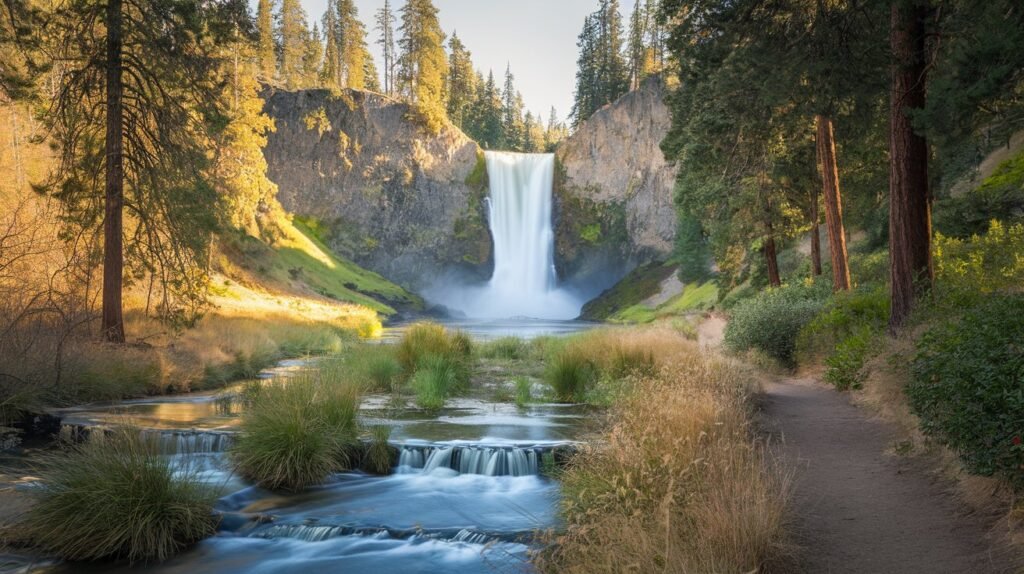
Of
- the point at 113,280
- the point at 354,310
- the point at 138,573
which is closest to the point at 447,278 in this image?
the point at 354,310

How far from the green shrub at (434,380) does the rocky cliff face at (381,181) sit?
2218 inches

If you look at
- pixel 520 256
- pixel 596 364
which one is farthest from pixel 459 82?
pixel 596 364

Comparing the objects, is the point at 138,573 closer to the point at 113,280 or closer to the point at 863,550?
the point at 863,550

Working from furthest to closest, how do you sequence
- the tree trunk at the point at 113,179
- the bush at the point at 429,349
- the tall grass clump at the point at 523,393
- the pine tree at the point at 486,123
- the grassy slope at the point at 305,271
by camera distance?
the pine tree at the point at 486,123 < the grassy slope at the point at 305,271 < the bush at the point at 429,349 < the tree trunk at the point at 113,179 < the tall grass clump at the point at 523,393

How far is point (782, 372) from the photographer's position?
1670 cm

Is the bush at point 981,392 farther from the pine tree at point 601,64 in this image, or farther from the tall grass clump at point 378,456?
the pine tree at point 601,64

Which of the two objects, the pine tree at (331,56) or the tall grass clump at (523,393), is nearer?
the tall grass clump at (523,393)

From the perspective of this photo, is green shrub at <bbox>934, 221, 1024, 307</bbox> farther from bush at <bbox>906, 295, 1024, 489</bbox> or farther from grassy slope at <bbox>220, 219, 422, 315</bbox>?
grassy slope at <bbox>220, 219, 422, 315</bbox>

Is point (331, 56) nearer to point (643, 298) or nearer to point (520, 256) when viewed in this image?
point (520, 256)

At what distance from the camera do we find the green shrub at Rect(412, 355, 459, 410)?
13984 millimetres

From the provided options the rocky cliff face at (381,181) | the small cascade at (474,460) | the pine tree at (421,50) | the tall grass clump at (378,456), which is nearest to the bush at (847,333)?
the small cascade at (474,460)

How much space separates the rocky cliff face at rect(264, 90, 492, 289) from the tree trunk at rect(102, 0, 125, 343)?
5629 centimetres

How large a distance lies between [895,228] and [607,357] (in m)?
6.25

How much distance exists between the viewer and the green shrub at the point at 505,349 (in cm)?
2312
